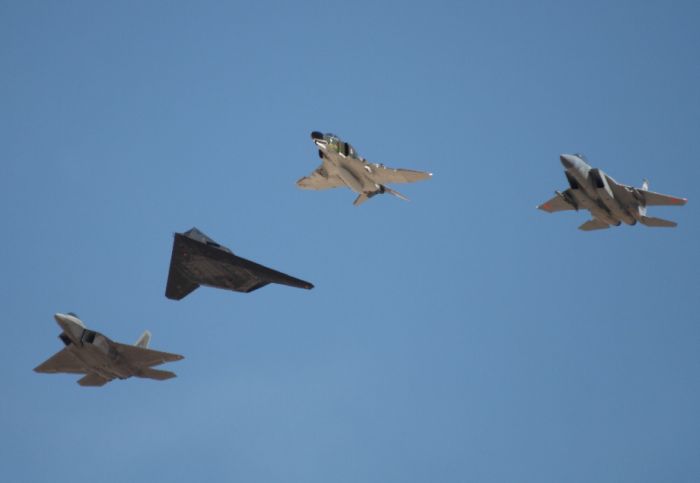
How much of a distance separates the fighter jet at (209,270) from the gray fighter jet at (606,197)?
21.0m

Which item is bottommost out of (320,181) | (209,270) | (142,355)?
(142,355)

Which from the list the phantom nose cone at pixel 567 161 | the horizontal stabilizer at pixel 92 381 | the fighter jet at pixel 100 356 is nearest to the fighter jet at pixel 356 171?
the phantom nose cone at pixel 567 161

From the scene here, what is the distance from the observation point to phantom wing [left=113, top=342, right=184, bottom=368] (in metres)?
54.8

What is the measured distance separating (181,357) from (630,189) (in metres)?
33.4

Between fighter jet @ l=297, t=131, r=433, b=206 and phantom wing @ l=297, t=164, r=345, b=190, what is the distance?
A: 179 centimetres

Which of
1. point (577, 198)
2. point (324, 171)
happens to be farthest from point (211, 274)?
point (577, 198)

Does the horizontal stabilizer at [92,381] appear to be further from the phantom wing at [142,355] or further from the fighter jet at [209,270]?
the fighter jet at [209,270]

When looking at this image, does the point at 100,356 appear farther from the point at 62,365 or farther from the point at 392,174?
the point at 392,174

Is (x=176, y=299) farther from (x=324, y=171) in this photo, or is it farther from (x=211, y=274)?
(x=324, y=171)

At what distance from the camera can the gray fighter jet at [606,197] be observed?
58656mm

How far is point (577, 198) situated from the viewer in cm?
6022

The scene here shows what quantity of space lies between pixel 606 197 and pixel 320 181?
81.0 ft

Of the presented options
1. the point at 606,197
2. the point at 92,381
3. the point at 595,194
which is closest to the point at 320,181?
the point at 595,194

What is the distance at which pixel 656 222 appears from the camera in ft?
202
